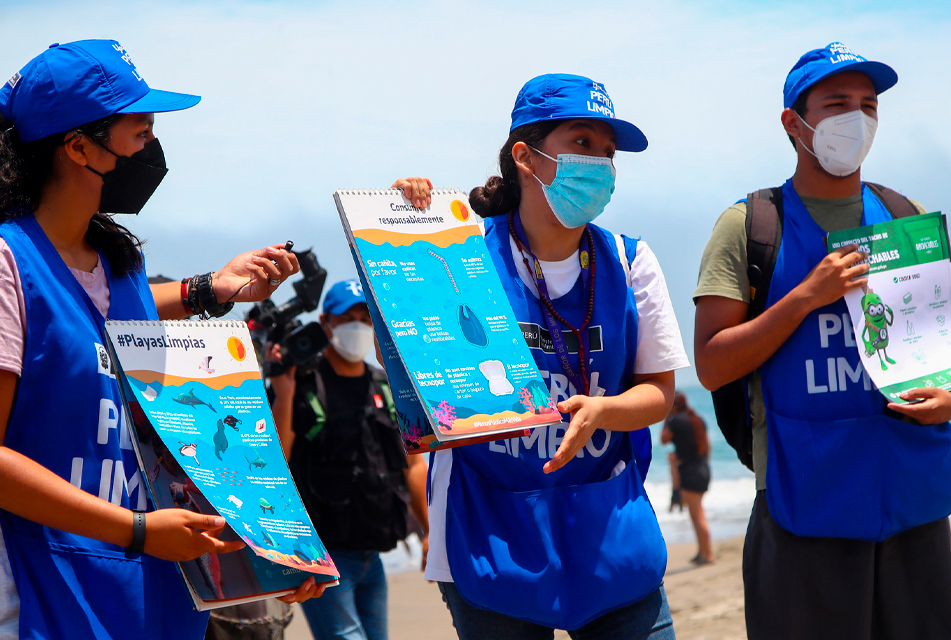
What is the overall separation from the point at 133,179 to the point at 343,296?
330cm

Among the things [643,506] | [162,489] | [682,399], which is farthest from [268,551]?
[682,399]

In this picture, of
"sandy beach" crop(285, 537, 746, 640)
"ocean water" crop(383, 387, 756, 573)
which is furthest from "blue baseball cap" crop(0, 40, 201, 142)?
"ocean water" crop(383, 387, 756, 573)

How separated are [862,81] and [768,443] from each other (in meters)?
1.28

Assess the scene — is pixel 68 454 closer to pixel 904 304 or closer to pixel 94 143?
pixel 94 143

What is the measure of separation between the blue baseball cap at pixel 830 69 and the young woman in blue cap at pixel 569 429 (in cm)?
77

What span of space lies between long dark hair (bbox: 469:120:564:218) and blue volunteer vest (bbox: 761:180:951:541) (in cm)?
90

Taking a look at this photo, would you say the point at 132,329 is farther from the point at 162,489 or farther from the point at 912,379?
the point at 912,379

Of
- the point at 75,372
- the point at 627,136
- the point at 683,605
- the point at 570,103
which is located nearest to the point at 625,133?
the point at 627,136

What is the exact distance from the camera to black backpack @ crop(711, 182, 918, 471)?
122 inches

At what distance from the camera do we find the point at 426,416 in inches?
89.4

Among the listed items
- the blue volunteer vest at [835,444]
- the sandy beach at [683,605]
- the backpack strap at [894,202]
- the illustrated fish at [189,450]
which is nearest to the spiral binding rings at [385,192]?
the illustrated fish at [189,450]

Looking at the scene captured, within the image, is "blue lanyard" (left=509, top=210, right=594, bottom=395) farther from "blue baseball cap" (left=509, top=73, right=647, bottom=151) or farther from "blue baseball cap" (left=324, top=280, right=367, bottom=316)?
"blue baseball cap" (left=324, top=280, right=367, bottom=316)

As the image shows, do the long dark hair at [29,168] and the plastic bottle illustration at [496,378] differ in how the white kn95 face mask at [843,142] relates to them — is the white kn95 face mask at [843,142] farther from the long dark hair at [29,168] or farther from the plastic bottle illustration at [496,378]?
the long dark hair at [29,168]

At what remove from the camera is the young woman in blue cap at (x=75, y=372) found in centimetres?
202
